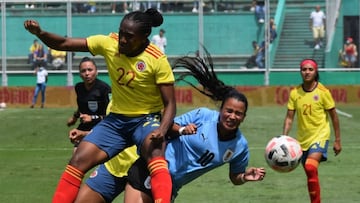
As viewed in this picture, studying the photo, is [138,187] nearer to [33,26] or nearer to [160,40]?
[33,26]

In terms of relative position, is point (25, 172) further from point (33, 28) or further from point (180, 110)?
point (180, 110)

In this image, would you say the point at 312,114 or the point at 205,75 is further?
the point at 312,114

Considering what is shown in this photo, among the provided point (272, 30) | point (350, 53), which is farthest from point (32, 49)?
point (350, 53)

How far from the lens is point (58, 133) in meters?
22.2

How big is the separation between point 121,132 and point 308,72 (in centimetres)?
450

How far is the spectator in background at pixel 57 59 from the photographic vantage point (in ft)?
120

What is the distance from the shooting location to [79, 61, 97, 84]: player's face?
11.3 meters

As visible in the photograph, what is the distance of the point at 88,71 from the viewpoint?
11422 mm

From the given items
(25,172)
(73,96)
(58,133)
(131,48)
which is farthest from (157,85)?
(73,96)

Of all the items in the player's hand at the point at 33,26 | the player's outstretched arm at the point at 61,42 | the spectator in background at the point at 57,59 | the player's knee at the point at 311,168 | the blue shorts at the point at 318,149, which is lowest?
the spectator in background at the point at 57,59

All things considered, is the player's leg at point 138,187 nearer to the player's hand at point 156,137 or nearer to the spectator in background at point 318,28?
the player's hand at point 156,137

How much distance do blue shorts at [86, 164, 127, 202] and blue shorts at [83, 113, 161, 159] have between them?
334mm

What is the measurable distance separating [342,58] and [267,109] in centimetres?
717

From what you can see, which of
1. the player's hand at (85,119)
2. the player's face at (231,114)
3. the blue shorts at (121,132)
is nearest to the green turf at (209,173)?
the player's hand at (85,119)
